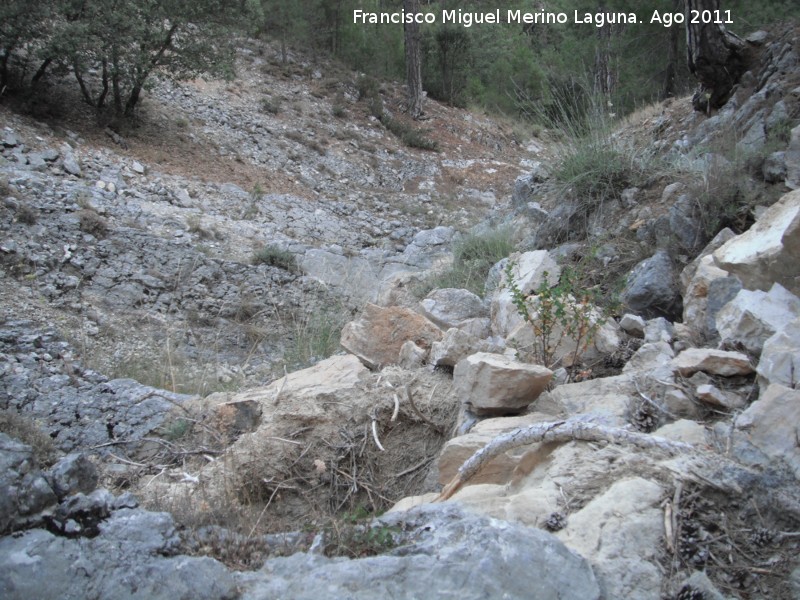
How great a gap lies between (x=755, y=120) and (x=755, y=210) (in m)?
1.56

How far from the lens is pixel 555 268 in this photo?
4262 millimetres

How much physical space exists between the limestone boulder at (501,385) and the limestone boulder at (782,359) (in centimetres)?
68

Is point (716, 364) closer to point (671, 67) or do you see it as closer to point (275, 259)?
point (275, 259)

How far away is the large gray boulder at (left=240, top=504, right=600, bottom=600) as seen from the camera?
1.33m

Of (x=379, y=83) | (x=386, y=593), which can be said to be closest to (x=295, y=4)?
(x=379, y=83)

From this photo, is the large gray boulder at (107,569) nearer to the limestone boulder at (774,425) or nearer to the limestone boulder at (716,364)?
the limestone boulder at (774,425)

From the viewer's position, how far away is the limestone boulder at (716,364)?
2.36 meters

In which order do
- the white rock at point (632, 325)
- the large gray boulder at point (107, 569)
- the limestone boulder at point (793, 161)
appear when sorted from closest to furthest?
the large gray boulder at point (107, 569) < the white rock at point (632, 325) < the limestone boulder at point (793, 161)

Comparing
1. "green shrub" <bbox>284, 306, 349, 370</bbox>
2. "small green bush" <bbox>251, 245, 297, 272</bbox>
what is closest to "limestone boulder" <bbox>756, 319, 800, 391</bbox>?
"green shrub" <bbox>284, 306, 349, 370</bbox>

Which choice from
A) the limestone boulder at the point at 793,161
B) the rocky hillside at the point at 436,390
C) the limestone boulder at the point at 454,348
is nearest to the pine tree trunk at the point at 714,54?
the rocky hillside at the point at 436,390

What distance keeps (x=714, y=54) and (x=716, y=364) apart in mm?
4908

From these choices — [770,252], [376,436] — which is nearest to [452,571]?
[376,436]

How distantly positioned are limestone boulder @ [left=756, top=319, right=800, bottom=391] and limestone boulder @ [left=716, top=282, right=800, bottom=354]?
228 mm

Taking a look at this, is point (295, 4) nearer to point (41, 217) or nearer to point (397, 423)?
point (41, 217)
